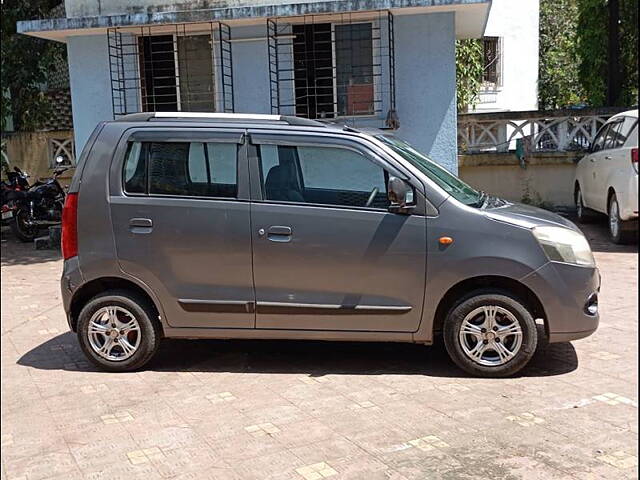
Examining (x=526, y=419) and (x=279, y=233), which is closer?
(x=526, y=419)

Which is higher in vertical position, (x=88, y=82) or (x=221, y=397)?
(x=88, y=82)

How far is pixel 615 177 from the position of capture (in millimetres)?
9641

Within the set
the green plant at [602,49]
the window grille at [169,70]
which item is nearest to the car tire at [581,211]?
the green plant at [602,49]

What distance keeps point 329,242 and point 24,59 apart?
457 inches

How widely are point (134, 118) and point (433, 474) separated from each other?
354 cm

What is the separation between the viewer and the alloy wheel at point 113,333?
18.1 ft

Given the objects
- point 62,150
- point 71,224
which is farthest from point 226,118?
point 62,150

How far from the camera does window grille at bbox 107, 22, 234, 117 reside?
36.6 ft

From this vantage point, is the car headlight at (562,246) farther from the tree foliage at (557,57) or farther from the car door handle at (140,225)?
the tree foliage at (557,57)

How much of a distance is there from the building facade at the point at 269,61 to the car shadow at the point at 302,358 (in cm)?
537

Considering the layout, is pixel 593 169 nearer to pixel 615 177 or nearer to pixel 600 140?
pixel 600 140

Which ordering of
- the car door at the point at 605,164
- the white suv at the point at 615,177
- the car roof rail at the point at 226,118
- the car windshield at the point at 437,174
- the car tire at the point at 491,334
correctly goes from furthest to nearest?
1. the car door at the point at 605,164
2. the white suv at the point at 615,177
3. the car roof rail at the point at 226,118
4. the car windshield at the point at 437,174
5. the car tire at the point at 491,334

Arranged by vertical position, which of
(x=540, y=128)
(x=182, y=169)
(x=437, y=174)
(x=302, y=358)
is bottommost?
(x=302, y=358)

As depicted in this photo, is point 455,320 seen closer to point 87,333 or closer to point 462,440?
point 462,440
